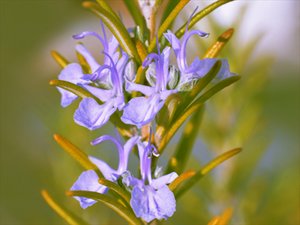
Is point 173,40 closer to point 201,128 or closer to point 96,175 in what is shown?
point 96,175

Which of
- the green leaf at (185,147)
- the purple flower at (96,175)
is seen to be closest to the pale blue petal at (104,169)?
the purple flower at (96,175)

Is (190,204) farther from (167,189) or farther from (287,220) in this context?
(167,189)

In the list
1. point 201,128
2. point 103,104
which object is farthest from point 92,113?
point 201,128

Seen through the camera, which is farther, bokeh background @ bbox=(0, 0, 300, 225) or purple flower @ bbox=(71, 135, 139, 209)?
bokeh background @ bbox=(0, 0, 300, 225)

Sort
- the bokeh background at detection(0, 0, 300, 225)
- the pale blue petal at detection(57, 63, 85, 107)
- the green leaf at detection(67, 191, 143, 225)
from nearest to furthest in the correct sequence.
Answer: the green leaf at detection(67, 191, 143, 225)
the pale blue petal at detection(57, 63, 85, 107)
the bokeh background at detection(0, 0, 300, 225)

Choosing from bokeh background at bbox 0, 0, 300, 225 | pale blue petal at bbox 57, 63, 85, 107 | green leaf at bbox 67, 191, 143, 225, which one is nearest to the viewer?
green leaf at bbox 67, 191, 143, 225

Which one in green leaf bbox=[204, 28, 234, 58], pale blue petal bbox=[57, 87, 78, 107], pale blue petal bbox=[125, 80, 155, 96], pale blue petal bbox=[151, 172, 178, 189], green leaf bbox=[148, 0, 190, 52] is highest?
green leaf bbox=[148, 0, 190, 52]

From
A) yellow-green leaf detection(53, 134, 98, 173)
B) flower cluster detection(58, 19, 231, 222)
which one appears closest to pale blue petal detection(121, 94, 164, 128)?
flower cluster detection(58, 19, 231, 222)

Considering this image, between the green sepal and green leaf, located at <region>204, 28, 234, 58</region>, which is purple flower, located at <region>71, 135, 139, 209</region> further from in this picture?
green leaf, located at <region>204, 28, 234, 58</region>
